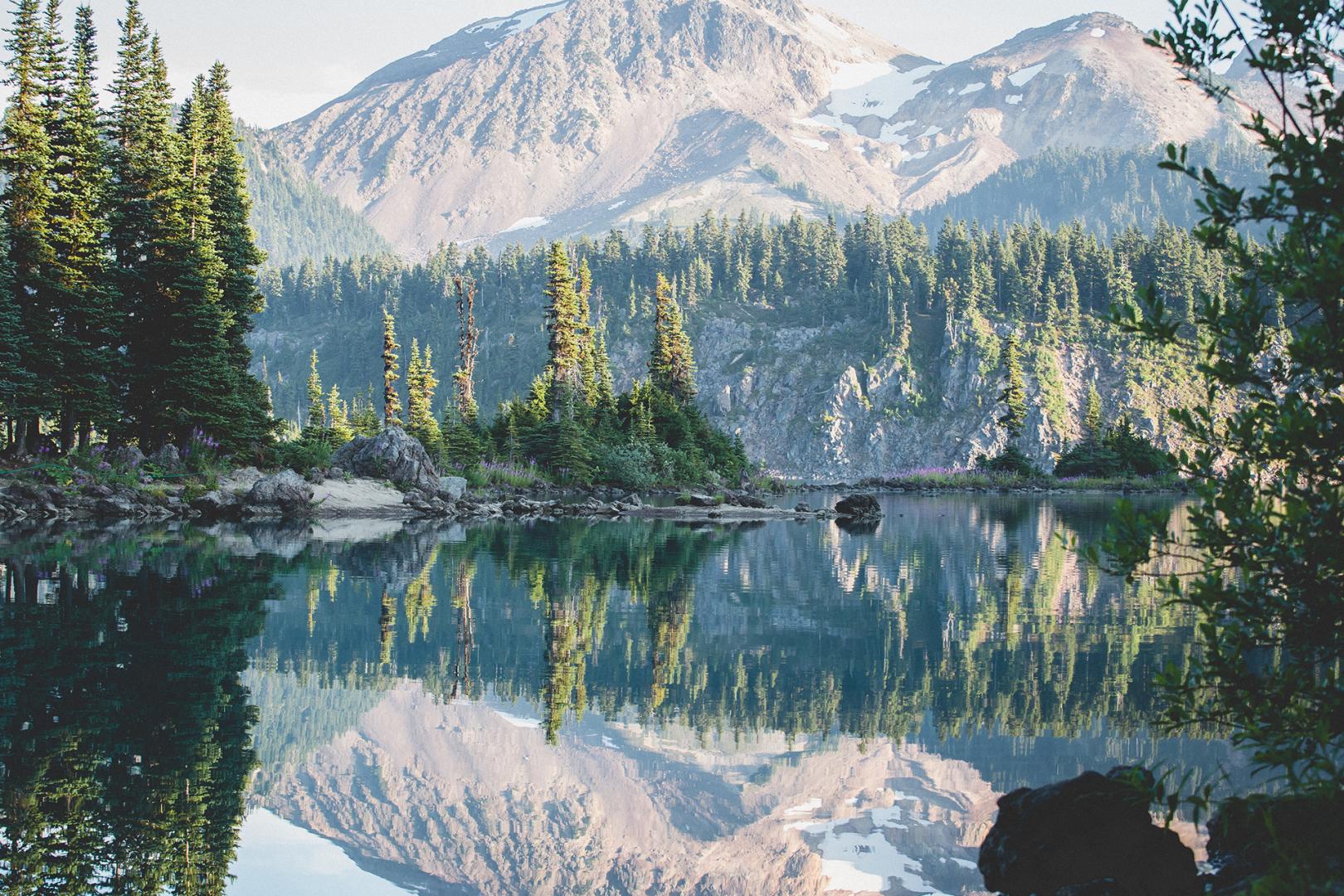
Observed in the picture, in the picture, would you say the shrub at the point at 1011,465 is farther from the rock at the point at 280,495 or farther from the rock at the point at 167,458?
the rock at the point at 167,458

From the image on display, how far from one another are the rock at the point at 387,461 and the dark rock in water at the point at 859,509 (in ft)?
69.6

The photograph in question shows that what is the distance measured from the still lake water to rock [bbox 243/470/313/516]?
61.3ft

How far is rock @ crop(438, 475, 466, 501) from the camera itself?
55.6 meters

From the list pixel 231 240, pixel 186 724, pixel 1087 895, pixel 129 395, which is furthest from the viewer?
pixel 231 240

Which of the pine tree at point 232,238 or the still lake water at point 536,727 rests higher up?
the pine tree at point 232,238

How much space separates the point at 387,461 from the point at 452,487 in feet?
13.1

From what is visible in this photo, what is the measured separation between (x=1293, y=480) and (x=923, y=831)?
4.46 meters

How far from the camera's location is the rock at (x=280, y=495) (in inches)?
1746

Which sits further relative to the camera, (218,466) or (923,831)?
(218,466)

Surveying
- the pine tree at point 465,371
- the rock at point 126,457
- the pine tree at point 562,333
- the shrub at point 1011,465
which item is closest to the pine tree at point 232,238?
the rock at point 126,457

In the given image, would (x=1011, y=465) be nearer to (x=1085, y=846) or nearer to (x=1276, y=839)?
(x=1085, y=846)

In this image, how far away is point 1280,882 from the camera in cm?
574

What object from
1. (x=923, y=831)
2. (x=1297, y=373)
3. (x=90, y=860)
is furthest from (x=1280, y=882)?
(x=90, y=860)

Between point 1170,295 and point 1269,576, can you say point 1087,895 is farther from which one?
point 1170,295
